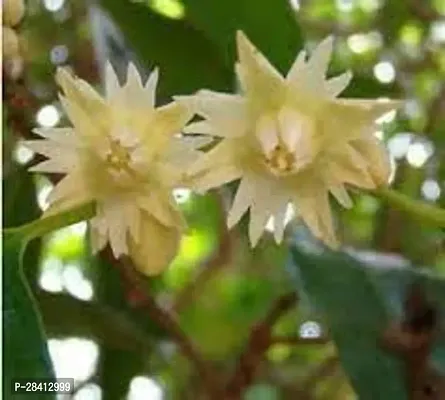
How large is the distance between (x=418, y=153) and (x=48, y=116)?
1.19ft

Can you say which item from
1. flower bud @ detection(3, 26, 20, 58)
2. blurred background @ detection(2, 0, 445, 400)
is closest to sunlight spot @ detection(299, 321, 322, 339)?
blurred background @ detection(2, 0, 445, 400)

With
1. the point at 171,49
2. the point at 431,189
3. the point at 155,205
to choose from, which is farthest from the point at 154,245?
the point at 431,189

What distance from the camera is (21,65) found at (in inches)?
30.7

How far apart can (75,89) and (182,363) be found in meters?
0.54

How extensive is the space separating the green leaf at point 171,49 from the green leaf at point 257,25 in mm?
20

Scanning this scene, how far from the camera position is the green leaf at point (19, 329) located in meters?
0.61

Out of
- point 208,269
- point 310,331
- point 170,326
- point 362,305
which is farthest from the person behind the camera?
point 208,269

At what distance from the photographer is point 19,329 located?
625 mm

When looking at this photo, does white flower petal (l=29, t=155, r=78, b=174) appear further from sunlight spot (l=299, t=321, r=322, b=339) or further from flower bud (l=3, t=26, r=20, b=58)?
sunlight spot (l=299, t=321, r=322, b=339)

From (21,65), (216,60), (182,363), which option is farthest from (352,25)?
(21,65)

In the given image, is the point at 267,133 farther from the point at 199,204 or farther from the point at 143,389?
the point at 199,204

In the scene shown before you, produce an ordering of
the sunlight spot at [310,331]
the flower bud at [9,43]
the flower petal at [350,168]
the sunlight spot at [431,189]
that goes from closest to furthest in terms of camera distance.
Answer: the flower petal at [350,168]
the flower bud at [9,43]
the sunlight spot at [310,331]
the sunlight spot at [431,189]

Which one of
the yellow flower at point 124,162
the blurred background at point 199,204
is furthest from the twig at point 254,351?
the yellow flower at point 124,162

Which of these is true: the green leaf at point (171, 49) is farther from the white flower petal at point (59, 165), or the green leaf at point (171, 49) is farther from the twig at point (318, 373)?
the twig at point (318, 373)
